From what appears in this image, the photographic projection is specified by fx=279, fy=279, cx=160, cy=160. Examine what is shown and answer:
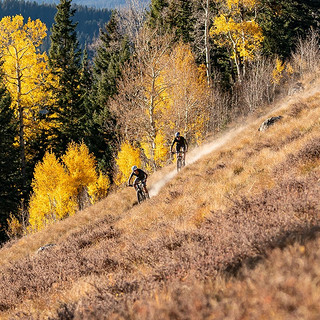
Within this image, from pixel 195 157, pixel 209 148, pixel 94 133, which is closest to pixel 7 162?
pixel 94 133

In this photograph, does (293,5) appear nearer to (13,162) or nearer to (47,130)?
(47,130)

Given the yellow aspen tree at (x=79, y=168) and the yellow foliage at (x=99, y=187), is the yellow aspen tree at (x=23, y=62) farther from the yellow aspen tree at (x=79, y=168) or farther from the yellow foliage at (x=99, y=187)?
the yellow foliage at (x=99, y=187)

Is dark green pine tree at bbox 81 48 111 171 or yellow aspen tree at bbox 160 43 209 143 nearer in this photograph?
yellow aspen tree at bbox 160 43 209 143

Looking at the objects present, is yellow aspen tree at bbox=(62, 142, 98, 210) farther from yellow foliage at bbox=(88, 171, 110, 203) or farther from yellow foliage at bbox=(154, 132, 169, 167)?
yellow foliage at bbox=(154, 132, 169, 167)

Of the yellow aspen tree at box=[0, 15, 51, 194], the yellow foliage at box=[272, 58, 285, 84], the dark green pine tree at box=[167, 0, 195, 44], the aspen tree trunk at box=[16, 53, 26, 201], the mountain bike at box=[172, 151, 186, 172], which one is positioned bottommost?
the mountain bike at box=[172, 151, 186, 172]

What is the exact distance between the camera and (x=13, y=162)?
3134cm

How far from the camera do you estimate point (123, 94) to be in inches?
1203

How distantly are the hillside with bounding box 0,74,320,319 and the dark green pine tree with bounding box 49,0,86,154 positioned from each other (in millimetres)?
33749

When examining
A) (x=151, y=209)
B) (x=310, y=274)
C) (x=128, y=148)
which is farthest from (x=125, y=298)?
(x=128, y=148)

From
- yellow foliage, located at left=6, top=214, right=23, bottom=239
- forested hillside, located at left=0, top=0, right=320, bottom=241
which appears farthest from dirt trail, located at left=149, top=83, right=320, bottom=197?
yellow foliage, located at left=6, top=214, right=23, bottom=239

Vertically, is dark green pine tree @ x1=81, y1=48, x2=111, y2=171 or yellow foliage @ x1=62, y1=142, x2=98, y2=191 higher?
dark green pine tree @ x1=81, y1=48, x2=111, y2=171

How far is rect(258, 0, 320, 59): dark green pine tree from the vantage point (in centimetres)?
4141

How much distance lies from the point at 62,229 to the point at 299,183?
12.0 metres

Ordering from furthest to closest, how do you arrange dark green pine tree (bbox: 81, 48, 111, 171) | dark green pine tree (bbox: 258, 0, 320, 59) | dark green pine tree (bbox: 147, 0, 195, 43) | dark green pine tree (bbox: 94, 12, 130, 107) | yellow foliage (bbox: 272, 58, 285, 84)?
dark green pine tree (bbox: 147, 0, 195, 43), dark green pine tree (bbox: 258, 0, 320, 59), dark green pine tree (bbox: 81, 48, 111, 171), dark green pine tree (bbox: 94, 12, 130, 107), yellow foliage (bbox: 272, 58, 285, 84)
